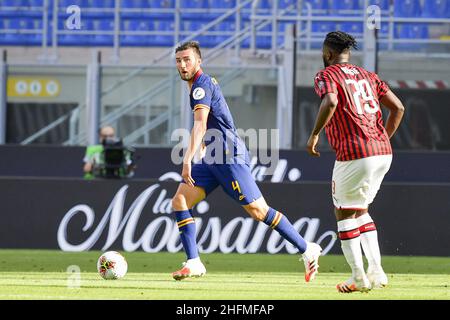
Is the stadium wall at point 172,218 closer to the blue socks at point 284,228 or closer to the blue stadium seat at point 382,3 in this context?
the blue socks at point 284,228

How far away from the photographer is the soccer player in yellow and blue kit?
9.89m

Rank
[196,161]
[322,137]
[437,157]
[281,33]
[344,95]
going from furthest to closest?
[281,33]
[322,137]
[437,157]
[196,161]
[344,95]

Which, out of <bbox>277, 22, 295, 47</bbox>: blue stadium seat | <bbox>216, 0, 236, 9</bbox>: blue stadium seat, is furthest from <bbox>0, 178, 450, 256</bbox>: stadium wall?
<bbox>216, 0, 236, 9</bbox>: blue stadium seat

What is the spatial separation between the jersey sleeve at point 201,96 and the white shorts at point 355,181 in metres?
1.56

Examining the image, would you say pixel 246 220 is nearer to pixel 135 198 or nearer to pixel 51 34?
pixel 135 198

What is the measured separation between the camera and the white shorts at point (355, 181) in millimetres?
8648

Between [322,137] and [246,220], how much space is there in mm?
3485

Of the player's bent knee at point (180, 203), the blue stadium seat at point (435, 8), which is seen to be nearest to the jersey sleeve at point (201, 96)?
the player's bent knee at point (180, 203)

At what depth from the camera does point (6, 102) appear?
59.4 feet

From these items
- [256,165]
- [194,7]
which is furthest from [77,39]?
[256,165]

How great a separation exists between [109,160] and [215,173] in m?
5.50

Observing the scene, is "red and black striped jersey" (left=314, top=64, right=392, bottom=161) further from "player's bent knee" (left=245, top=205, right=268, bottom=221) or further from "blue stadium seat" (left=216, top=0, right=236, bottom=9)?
"blue stadium seat" (left=216, top=0, right=236, bottom=9)

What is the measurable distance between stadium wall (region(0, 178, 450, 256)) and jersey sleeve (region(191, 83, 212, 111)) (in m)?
4.46

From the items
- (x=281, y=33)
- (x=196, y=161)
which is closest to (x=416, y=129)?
(x=281, y=33)
